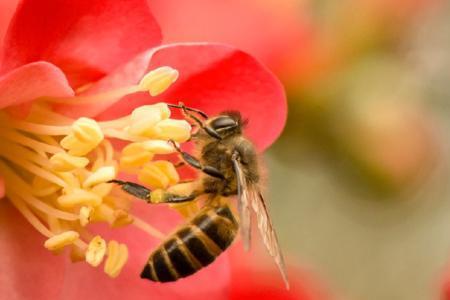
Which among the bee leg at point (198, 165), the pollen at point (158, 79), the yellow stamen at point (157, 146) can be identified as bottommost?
the bee leg at point (198, 165)

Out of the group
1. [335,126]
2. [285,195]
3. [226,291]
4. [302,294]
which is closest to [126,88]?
[226,291]

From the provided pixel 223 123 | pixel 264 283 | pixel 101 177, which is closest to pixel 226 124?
pixel 223 123

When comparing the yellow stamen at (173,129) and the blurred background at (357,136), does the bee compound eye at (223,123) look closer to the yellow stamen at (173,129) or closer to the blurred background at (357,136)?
the yellow stamen at (173,129)

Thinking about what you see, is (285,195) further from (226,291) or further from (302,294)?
(226,291)

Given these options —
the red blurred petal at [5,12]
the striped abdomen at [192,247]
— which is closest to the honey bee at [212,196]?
the striped abdomen at [192,247]

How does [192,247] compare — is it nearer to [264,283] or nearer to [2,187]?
[2,187]

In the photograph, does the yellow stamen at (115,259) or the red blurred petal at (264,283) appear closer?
the yellow stamen at (115,259)
